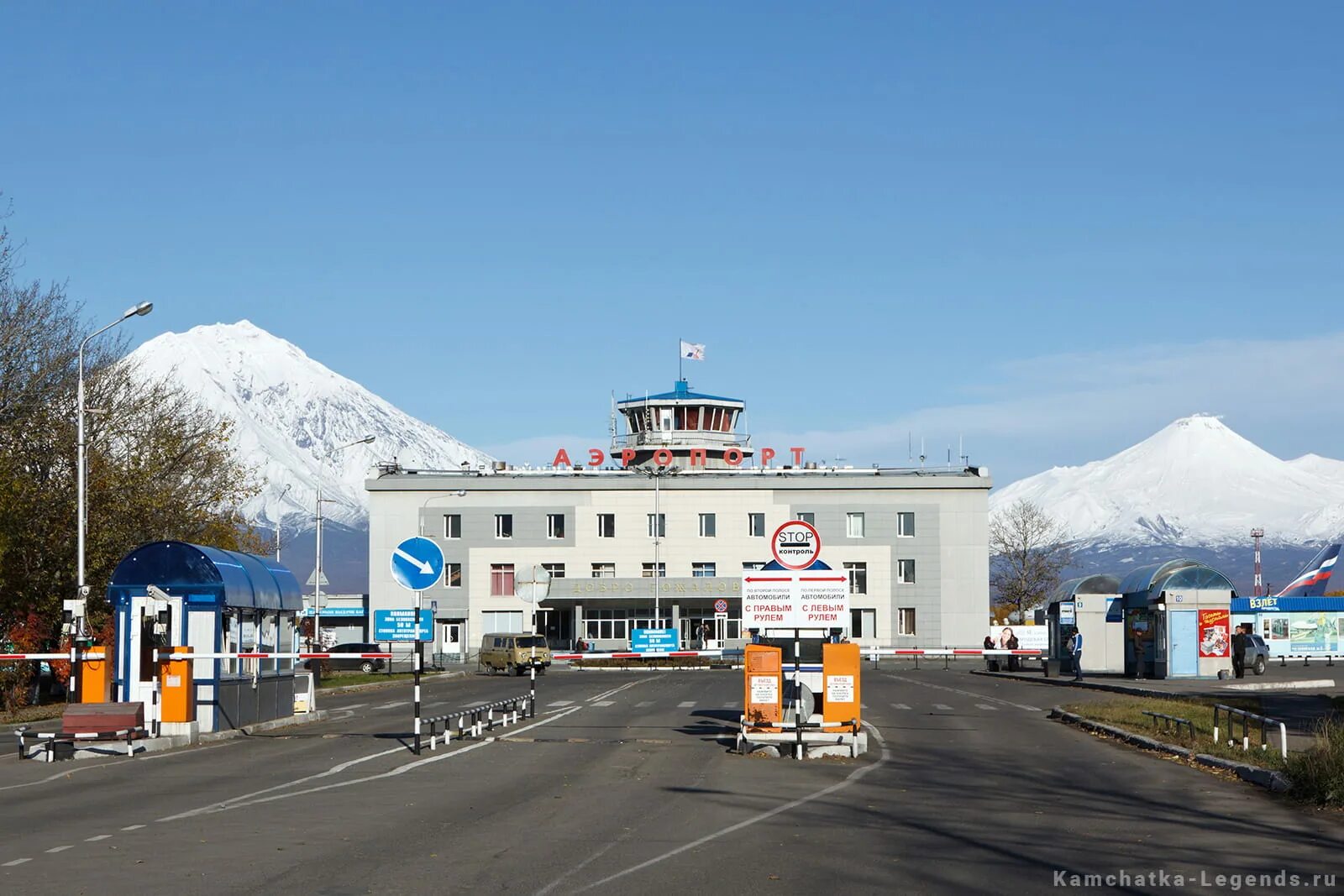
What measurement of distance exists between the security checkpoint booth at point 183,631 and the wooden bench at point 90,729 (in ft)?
3.01

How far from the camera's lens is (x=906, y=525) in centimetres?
9494

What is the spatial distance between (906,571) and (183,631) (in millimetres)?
72036

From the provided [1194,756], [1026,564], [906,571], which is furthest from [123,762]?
[1026,564]

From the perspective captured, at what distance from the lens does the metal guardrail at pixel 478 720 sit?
2483 cm

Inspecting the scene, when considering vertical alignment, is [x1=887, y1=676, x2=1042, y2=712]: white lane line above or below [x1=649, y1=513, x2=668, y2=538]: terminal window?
below

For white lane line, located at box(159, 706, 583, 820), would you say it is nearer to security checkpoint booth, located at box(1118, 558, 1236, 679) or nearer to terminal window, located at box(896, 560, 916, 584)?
security checkpoint booth, located at box(1118, 558, 1236, 679)

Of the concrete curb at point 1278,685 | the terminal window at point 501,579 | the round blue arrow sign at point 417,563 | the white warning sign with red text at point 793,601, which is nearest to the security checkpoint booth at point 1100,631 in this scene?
the concrete curb at point 1278,685

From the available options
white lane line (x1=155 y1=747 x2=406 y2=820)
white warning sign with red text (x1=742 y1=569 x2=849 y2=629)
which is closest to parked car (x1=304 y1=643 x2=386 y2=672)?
white lane line (x1=155 y1=747 x2=406 y2=820)

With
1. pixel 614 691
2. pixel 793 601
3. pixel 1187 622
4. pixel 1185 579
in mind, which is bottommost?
pixel 614 691

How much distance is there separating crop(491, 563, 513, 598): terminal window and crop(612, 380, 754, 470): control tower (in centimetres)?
1239

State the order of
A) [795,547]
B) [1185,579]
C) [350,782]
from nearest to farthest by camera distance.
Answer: [350,782] → [795,547] → [1185,579]

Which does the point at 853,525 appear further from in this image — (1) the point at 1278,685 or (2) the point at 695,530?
(1) the point at 1278,685

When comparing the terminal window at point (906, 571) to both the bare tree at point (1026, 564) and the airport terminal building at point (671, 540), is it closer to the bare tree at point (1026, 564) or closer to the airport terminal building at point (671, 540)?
the airport terminal building at point (671, 540)

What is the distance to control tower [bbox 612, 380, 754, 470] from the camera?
102m
